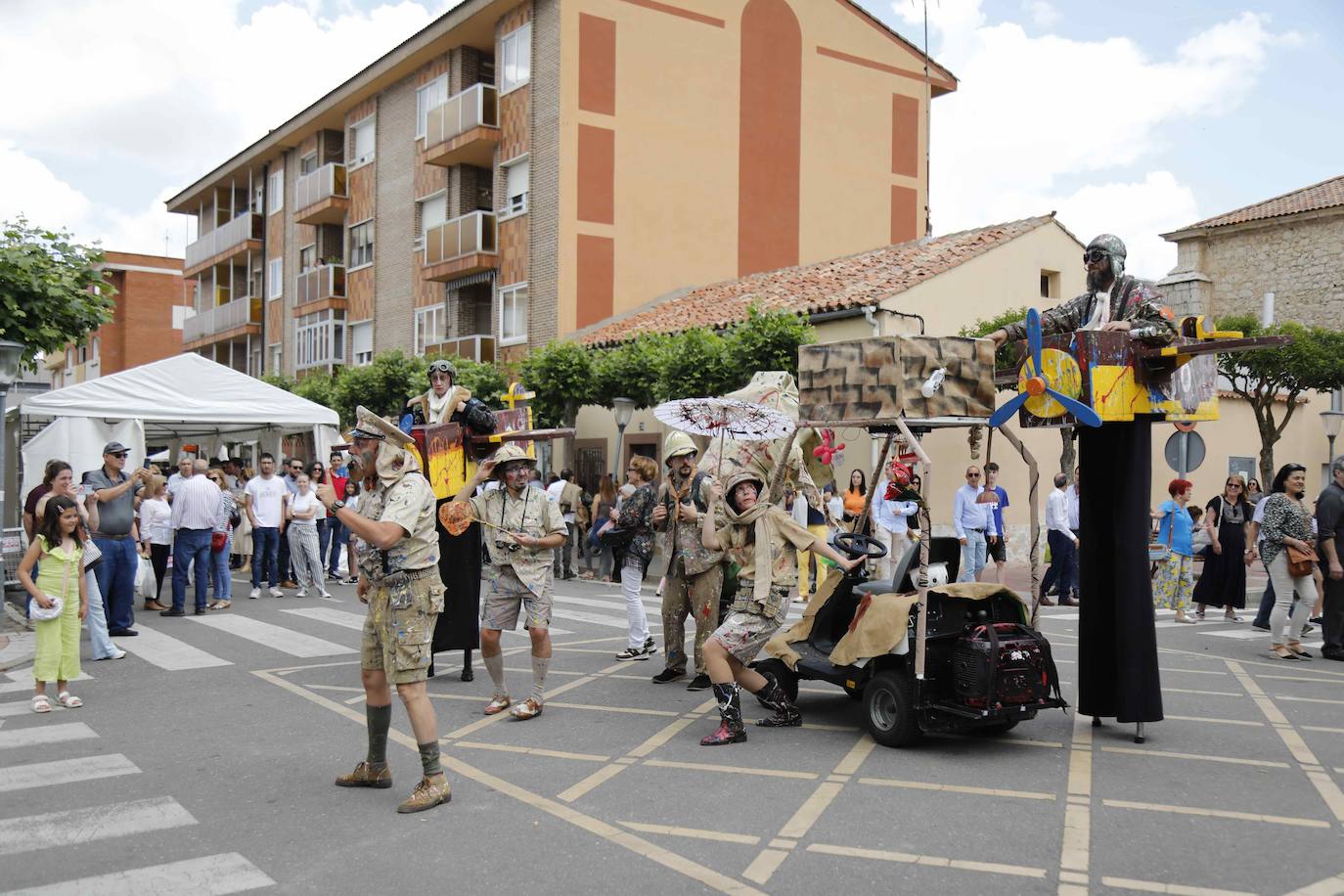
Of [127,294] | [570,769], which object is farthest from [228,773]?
[127,294]

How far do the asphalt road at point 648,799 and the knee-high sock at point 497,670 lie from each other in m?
0.24

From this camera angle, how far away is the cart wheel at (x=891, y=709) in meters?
6.34

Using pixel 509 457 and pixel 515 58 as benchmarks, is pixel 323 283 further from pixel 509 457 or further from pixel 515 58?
pixel 509 457

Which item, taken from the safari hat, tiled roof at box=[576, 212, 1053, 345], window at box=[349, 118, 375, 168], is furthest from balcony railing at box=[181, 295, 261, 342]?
the safari hat

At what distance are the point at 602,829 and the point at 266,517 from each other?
1098cm

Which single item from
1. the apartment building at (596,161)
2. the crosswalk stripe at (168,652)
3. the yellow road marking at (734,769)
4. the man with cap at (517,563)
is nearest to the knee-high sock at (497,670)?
the man with cap at (517,563)

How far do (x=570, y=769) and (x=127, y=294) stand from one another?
6138cm

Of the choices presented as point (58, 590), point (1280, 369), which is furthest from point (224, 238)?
point (58, 590)

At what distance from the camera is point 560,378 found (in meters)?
21.8

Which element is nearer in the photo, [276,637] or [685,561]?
[685,561]

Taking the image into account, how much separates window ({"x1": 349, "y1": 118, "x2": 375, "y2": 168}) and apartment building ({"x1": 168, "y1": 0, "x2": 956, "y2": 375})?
0.37 feet

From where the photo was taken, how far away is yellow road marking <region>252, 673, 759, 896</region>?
4.37 metres

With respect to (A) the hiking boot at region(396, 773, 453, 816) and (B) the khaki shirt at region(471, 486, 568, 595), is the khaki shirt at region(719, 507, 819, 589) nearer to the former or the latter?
(B) the khaki shirt at region(471, 486, 568, 595)

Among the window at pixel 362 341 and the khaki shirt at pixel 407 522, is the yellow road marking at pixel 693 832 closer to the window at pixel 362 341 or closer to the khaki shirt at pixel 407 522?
the khaki shirt at pixel 407 522
